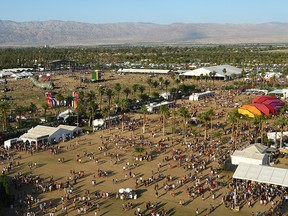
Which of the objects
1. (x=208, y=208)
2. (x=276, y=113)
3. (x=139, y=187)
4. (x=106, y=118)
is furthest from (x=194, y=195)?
(x=276, y=113)

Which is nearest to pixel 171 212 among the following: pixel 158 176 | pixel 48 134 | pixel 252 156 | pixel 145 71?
pixel 158 176

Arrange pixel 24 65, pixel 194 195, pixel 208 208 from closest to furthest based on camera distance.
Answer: pixel 208 208
pixel 194 195
pixel 24 65

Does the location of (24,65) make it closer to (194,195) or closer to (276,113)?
(276,113)

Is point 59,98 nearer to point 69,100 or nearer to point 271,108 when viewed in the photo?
point 69,100

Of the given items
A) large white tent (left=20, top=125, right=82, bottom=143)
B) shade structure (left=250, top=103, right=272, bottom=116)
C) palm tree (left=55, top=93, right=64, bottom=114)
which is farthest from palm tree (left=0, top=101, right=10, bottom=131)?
shade structure (left=250, top=103, right=272, bottom=116)

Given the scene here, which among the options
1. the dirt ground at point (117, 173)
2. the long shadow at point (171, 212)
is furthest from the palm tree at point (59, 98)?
the long shadow at point (171, 212)

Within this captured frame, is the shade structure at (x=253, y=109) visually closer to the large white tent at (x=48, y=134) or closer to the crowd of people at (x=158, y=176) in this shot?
the crowd of people at (x=158, y=176)
